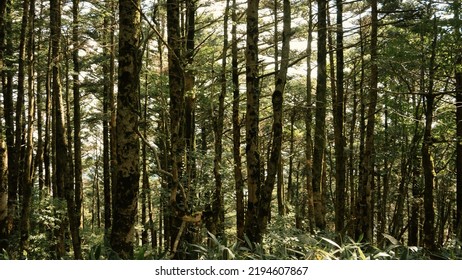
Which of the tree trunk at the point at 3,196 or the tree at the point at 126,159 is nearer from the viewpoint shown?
the tree at the point at 126,159

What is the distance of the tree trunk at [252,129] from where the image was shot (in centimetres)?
799

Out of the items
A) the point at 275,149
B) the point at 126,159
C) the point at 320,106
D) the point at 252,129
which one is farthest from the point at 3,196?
the point at 320,106

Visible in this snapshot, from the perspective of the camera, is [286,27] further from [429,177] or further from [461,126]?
[461,126]

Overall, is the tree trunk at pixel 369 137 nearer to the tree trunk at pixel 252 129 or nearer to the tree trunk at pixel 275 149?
the tree trunk at pixel 275 149

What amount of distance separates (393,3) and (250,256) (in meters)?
10.4

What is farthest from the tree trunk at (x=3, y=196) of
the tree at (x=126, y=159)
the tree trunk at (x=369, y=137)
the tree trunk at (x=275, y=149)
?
the tree trunk at (x=369, y=137)

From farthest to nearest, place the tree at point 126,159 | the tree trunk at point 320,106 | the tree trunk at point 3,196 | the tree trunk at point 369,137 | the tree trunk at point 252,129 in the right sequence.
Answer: the tree trunk at point 369,137
the tree trunk at point 320,106
the tree trunk at point 3,196
the tree trunk at point 252,129
the tree at point 126,159

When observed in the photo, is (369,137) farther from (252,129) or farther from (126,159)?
(126,159)

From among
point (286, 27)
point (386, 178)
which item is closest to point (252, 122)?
point (286, 27)

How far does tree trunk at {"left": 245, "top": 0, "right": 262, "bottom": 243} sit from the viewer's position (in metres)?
7.99

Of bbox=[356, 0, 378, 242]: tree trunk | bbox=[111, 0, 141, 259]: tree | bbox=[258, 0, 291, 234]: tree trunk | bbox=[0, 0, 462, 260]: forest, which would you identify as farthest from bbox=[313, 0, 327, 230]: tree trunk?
bbox=[111, 0, 141, 259]: tree

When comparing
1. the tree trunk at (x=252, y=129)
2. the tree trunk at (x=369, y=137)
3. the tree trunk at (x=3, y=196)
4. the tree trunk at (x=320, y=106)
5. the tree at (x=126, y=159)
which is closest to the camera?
the tree at (x=126, y=159)

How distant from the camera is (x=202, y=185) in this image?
12125 mm

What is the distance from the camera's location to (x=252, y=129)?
26.7ft
